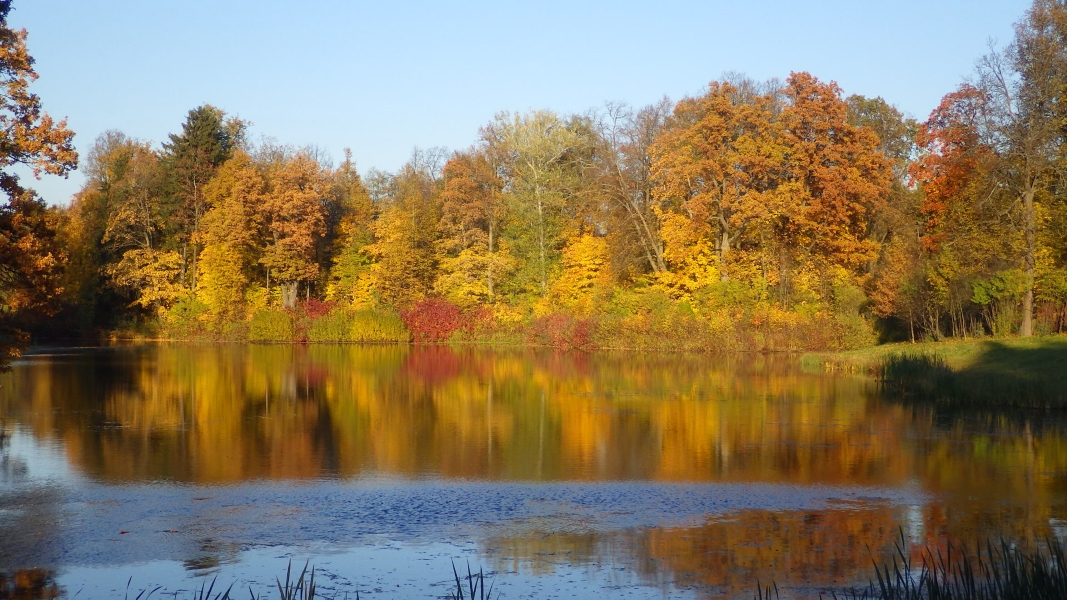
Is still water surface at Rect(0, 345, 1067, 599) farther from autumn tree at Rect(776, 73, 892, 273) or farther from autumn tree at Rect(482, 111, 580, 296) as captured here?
autumn tree at Rect(482, 111, 580, 296)

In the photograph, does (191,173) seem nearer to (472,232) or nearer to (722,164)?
(472,232)

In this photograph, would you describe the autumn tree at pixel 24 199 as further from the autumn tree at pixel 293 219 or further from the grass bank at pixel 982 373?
the autumn tree at pixel 293 219

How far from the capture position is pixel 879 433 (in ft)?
61.1

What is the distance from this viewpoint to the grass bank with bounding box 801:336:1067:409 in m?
21.6

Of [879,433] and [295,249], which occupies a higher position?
[295,249]

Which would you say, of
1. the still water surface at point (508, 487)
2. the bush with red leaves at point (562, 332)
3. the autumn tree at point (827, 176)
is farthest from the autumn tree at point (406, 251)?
the still water surface at point (508, 487)

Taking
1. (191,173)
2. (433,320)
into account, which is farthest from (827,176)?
(191,173)

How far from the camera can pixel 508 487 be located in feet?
44.2

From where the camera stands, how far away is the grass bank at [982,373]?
2161 cm

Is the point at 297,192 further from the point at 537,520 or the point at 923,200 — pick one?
the point at 537,520

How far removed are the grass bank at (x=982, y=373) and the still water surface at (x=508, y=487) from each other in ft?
4.95

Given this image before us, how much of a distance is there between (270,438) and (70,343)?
40.9 m

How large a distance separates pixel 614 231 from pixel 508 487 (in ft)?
121

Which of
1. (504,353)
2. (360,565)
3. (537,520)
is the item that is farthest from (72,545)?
(504,353)
